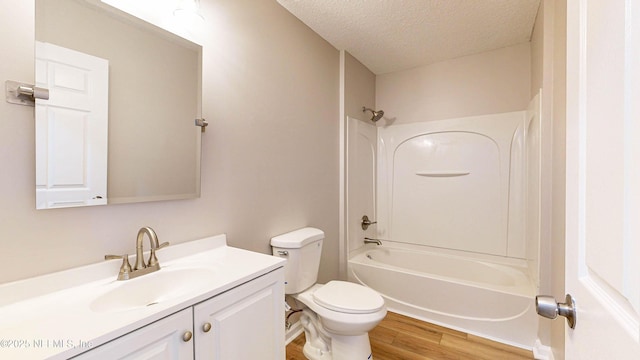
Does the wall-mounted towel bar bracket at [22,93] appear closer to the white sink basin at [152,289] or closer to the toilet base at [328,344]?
the white sink basin at [152,289]

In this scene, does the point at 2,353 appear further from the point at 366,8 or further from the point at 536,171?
the point at 536,171

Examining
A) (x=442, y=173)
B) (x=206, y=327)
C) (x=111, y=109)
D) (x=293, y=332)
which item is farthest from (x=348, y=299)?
(x=442, y=173)

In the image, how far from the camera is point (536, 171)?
1965mm

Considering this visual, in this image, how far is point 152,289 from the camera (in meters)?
1.09

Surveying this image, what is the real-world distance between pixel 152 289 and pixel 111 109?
29.9 inches

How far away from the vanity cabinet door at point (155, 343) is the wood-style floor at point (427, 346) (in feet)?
4.00

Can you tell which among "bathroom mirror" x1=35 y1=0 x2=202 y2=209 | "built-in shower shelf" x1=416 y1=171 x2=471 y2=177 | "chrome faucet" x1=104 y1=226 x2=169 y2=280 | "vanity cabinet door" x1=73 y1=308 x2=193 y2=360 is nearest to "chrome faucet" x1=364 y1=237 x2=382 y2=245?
"built-in shower shelf" x1=416 y1=171 x2=471 y2=177

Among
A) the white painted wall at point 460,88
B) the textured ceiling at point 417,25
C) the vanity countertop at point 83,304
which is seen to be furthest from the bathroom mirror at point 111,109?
the white painted wall at point 460,88

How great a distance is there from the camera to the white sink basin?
0.96 metres

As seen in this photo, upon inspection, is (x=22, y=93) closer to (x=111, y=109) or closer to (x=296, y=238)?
(x=111, y=109)

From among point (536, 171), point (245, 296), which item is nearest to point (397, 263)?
point (536, 171)

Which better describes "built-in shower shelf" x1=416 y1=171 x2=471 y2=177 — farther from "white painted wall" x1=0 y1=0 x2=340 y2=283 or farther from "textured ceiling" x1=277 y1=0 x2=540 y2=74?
"textured ceiling" x1=277 y1=0 x2=540 y2=74

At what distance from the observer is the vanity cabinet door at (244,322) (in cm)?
92
